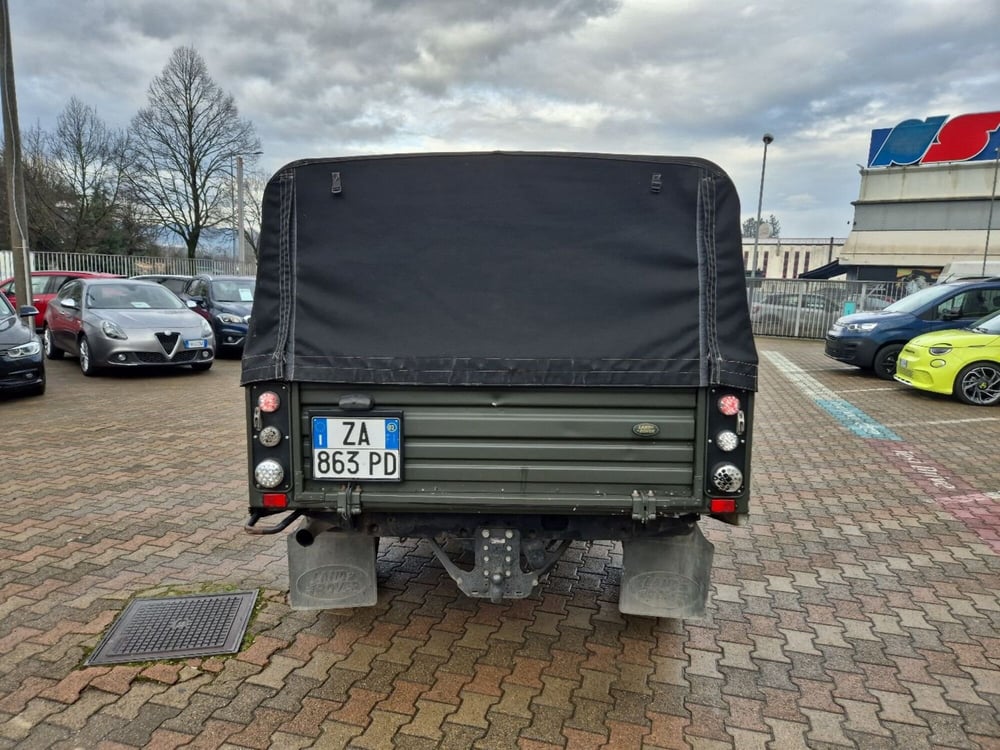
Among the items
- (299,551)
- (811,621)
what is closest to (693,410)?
(811,621)

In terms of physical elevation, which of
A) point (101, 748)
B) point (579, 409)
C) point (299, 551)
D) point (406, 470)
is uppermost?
point (579, 409)

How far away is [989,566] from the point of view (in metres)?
4.46

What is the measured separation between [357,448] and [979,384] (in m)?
10.7

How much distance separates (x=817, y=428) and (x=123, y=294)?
37.0 feet

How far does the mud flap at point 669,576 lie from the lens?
3.26m

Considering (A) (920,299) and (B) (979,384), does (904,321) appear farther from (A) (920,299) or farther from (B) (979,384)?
(B) (979,384)

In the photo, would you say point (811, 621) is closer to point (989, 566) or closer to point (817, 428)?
point (989, 566)

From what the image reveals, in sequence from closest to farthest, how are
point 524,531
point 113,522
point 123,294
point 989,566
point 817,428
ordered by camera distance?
point 524,531 < point 989,566 < point 113,522 < point 817,428 < point 123,294

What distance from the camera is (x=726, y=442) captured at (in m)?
2.85

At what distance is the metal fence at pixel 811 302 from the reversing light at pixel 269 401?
21154mm

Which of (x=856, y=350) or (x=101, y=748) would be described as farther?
(x=856, y=350)

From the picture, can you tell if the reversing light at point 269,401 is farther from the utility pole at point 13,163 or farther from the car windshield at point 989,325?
the utility pole at point 13,163

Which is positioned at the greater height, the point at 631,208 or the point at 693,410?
the point at 631,208

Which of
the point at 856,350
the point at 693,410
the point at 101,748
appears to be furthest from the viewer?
the point at 856,350
